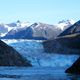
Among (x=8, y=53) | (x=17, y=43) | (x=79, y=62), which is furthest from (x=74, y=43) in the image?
(x=79, y=62)

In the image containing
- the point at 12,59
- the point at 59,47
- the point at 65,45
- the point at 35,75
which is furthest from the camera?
the point at 65,45

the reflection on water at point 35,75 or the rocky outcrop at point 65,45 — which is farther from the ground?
the reflection on water at point 35,75

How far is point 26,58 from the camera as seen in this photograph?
101 m

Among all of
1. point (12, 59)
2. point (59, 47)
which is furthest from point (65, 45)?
point (12, 59)

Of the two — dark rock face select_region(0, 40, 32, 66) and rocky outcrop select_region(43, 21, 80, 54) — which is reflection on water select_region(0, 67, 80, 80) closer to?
dark rock face select_region(0, 40, 32, 66)

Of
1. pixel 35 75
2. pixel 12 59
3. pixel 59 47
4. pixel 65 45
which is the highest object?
pixel 35 75

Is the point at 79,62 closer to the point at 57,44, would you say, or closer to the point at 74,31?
the point at 57,44

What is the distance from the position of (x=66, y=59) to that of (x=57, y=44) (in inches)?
914

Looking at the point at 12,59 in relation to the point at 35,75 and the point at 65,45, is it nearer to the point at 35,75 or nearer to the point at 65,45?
the point at 65,45

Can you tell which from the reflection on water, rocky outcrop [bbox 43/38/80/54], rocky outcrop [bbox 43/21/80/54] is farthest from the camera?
rocky outcrop [bbox 43/21/80/54]

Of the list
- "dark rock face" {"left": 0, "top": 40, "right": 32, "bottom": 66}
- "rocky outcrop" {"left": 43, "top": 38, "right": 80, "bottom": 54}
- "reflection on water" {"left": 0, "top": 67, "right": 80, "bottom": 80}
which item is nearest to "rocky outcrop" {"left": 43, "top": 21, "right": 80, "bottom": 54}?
"rocky outcrop" {"left": 43, "top": 38, "right": 80, "bottom": 54}

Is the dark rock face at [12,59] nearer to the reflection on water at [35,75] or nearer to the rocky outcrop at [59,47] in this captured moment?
the rocky outcrop at [59,47]

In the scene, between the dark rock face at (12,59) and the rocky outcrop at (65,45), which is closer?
the dark rock face at (12,59)

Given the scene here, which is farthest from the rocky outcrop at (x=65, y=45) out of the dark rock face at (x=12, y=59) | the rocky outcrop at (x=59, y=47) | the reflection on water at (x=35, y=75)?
the reflection on water at (x=35, y=75)
